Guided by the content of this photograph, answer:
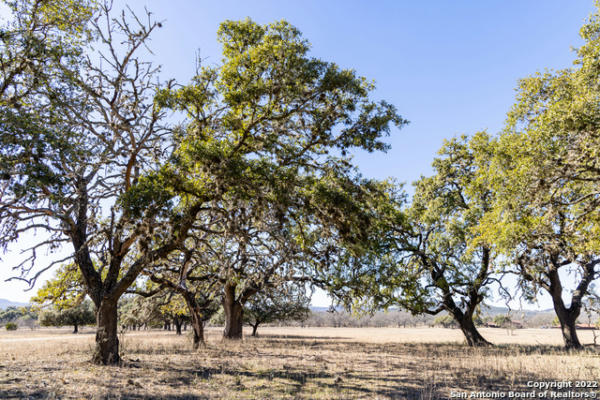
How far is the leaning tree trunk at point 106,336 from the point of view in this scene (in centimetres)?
1195

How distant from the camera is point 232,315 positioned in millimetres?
25703

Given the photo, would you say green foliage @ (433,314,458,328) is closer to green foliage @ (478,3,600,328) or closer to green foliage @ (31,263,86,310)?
green foliage @ (478,3,600,328)

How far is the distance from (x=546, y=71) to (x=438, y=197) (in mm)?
9634

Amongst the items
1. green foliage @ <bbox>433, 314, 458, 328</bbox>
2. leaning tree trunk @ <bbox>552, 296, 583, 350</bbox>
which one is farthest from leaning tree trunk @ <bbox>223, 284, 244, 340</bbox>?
green foliage @ <bbox>433, 314, 458, 328</bbox>

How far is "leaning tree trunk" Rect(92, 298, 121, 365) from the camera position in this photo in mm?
11953

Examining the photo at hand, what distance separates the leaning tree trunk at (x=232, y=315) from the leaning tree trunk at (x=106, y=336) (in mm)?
13019

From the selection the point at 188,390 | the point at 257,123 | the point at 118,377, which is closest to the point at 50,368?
the point at 118,377

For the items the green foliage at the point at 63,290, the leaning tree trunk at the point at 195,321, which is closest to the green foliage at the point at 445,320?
the leaning tree trunk at the point at 195,321

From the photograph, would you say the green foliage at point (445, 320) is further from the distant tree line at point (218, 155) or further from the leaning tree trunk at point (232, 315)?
the distant tree line at point (218, 155)

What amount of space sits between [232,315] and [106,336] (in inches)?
555

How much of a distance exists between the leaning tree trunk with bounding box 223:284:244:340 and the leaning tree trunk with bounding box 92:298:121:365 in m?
13.0

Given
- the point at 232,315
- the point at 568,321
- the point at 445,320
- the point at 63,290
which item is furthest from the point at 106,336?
the point at 445,320

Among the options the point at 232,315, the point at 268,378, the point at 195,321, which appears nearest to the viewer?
the point at 268,378

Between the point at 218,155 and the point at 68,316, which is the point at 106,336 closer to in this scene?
the point at 218,155
